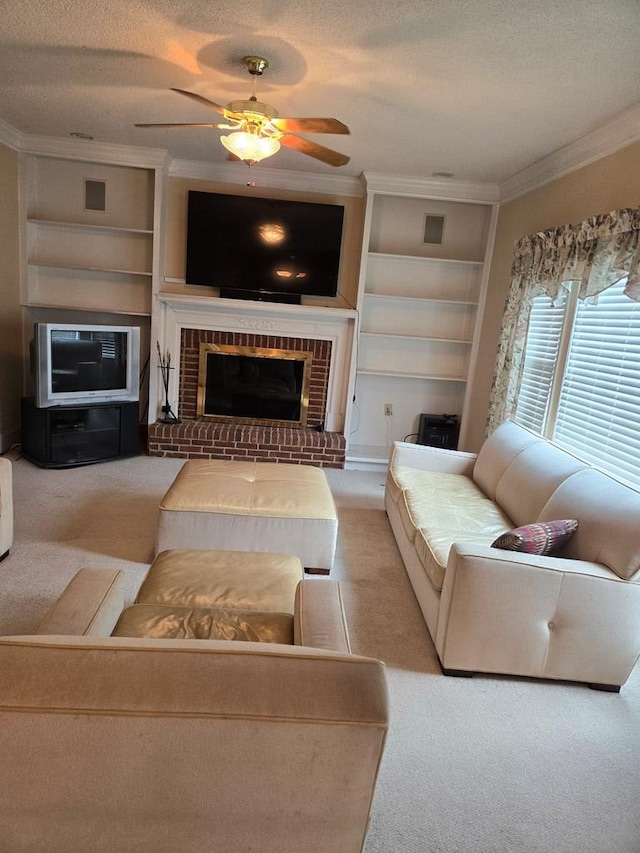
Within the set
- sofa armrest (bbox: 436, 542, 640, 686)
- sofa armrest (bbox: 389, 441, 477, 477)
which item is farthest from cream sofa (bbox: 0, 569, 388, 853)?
sofa armrest (bbox: 389, 441, 477, 477)

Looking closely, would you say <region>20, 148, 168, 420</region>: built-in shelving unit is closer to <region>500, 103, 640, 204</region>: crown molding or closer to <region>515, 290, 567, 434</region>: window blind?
<region>500, 103, 640, 204</region>: crown molding

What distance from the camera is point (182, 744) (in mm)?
854

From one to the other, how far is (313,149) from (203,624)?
7.79ft

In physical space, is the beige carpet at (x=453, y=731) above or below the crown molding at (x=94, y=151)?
below

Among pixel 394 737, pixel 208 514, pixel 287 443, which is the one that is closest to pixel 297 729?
pixel 394 737

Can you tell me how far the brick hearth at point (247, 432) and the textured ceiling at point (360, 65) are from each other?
175 centimetres

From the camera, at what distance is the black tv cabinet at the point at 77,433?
412cm

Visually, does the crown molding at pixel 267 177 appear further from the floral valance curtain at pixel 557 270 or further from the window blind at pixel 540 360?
the window blind at pixel 540 360

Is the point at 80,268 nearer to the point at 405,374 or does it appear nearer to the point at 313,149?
the point at 313,149

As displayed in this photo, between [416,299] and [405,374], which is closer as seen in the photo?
[416,299]

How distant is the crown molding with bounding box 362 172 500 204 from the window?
1.29m

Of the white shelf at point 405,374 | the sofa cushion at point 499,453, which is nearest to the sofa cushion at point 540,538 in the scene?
the sofa cushion at point 499,453

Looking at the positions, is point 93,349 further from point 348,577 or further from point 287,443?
point 348,577

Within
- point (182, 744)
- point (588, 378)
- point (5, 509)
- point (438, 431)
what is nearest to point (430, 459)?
point (588, 378)
